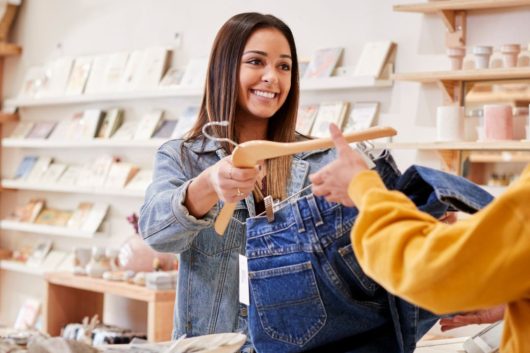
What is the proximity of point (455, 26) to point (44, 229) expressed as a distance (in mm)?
3321

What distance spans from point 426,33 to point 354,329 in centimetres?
253

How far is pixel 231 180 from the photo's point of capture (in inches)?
71.1

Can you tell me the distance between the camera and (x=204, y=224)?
Answer: 2.05 m

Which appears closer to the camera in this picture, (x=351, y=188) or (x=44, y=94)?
(x=351, y=188)

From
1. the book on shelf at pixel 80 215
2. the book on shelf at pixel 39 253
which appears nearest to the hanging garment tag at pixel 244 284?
the book on shelf at pixel 80 215

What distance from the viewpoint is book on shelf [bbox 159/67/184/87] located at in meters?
5.08

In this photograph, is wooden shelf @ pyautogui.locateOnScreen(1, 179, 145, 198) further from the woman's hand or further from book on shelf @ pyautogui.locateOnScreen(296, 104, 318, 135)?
the woman's hand

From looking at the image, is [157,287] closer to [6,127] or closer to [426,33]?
[426,33]

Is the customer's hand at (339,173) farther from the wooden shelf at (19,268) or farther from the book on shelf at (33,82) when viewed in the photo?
the book on shelf at (33,82)

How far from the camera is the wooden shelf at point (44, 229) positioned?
559 centimetres

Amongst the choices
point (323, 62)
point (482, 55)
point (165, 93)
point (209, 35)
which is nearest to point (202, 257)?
point (482, 55)

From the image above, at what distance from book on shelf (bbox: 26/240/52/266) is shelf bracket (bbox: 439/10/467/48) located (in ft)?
11.3

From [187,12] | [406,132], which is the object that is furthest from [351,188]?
[187,12]

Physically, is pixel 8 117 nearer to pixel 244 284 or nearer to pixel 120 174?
pixel 120 174
